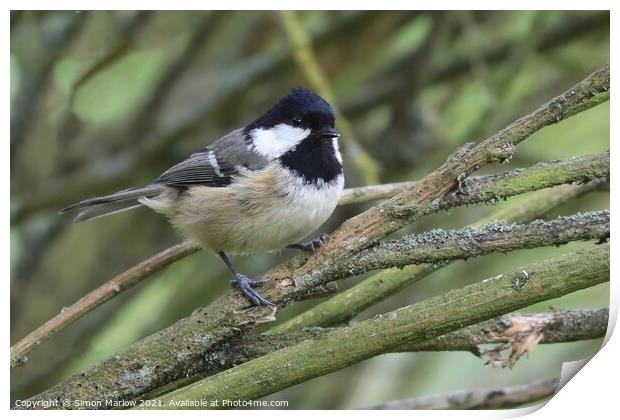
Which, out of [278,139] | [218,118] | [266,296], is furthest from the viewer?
[218,118]

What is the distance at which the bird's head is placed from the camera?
5.11 feet

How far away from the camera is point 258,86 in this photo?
2143mm

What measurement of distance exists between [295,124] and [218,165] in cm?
22

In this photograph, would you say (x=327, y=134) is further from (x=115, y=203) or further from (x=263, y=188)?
(x=115, y=203)

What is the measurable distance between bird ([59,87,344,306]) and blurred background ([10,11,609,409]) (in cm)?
36

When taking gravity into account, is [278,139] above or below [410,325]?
above

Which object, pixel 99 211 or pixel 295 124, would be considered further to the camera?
pixel 99 211

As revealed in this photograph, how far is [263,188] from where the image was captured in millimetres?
1536

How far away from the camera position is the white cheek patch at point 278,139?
1.58 metres

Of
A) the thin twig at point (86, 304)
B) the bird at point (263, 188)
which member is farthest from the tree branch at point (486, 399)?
the thin twig at point (86, 304)

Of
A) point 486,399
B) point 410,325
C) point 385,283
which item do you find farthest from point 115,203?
point 486,399

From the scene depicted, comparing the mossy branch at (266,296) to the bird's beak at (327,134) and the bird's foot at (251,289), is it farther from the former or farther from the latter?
the bird's beak at (327,134)

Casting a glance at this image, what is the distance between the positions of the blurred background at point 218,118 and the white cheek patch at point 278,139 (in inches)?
15.6
